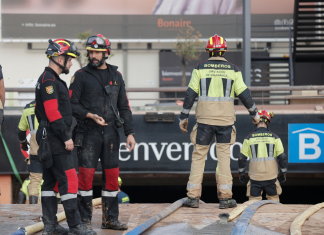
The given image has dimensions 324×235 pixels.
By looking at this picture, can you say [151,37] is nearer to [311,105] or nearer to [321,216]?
[311,105]

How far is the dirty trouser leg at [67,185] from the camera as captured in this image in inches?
164

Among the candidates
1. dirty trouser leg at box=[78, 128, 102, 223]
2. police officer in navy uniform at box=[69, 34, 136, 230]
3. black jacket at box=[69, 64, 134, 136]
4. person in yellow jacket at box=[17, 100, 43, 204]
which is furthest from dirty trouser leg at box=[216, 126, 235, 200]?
person in yellow jacket at box=[17, 100, 43, 204]

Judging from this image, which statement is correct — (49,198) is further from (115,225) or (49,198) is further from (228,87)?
(228,87)

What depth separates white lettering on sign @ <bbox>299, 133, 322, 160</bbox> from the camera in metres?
9.51

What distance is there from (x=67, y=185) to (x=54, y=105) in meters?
0.83

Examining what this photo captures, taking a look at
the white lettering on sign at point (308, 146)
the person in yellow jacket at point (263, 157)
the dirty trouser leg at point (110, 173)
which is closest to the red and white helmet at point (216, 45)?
the dirty trouser leg at point (110, 173)

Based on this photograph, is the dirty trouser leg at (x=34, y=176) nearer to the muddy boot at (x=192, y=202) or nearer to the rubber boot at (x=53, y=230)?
the muddy boot at (x=192, y=202)

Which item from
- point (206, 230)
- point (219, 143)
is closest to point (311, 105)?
point (219, 143)

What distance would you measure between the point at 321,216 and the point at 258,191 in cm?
305

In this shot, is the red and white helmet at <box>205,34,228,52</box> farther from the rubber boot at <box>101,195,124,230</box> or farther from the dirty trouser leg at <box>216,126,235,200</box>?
the rubber boot at <box>101,195,124,230</box>

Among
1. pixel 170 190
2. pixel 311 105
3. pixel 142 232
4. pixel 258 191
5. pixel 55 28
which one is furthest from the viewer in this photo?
pixel 55 28

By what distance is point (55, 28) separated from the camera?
27562 mm

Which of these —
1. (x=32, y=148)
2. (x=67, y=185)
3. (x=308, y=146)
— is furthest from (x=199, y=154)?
(x=308, y=146)

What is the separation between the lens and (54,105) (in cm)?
409
